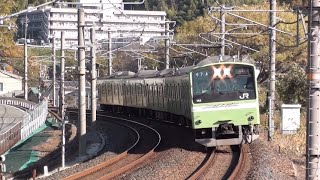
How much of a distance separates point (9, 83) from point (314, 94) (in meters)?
53.8

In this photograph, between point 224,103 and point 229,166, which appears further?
A: point 224,103

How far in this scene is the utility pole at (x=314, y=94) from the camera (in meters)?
8.07

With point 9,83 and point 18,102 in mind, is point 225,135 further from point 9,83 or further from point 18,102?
point 9,83

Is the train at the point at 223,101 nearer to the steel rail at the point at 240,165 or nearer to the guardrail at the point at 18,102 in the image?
the steel rail at the point at 240,165

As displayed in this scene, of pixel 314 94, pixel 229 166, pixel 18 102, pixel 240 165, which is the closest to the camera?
pixel 314 94

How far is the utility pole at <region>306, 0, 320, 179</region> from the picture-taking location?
8.07 metres

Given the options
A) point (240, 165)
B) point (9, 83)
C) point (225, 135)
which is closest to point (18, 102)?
point (9, 83)

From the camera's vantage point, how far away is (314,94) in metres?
8.12

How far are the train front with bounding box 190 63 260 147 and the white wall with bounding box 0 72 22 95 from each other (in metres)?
42.4

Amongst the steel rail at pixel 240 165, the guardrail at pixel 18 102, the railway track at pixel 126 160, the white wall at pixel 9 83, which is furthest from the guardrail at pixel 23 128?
the white wall at pixel 9 83

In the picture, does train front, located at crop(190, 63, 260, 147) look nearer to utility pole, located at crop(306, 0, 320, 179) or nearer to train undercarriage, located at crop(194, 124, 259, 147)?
train undercarriage, located at crop(194, 124, 259, 147)

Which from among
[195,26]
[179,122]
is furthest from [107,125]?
[195,26]

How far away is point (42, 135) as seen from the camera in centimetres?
3184

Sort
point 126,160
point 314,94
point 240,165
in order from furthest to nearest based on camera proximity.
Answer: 1. point 126,160
2. point 240,165
3. point 314,94
